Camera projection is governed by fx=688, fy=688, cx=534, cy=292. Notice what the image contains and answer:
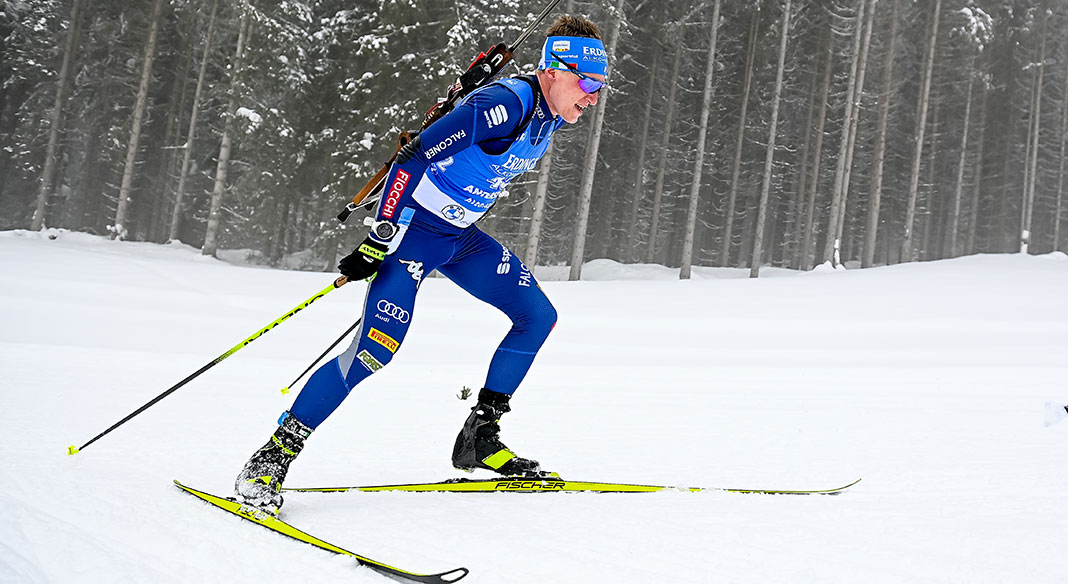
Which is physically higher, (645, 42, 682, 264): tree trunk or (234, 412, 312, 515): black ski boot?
(645, 42, 682, 264): tree trunk

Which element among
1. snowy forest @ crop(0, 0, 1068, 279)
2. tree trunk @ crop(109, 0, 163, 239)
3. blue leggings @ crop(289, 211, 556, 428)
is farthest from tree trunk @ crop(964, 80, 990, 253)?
blue leggings @ crop(289, 211, 556, 428)

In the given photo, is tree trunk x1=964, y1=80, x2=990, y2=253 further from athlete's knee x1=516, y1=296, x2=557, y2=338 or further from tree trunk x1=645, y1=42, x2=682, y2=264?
athlete's knee x1=516, y1=296, x2=557, y2=338

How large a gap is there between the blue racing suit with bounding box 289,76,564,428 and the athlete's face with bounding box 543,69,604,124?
0.05m

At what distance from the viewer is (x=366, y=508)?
9.62 ft

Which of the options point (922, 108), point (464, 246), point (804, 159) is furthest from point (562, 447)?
point (804, 159)

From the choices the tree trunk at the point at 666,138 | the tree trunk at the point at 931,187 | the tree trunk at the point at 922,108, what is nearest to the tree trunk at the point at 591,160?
the tree trunk at the point at 666,138

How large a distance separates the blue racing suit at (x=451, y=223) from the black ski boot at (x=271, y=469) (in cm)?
6

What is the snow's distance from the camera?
231 cm

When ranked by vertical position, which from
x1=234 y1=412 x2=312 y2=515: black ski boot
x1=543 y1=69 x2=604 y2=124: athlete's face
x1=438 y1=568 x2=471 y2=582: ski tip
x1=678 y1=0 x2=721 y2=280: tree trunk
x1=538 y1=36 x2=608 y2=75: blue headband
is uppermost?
x1=678 y1=0 x2=721 y2=280: tree trunk

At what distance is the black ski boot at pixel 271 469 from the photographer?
265 cm

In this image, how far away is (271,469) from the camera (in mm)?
2746

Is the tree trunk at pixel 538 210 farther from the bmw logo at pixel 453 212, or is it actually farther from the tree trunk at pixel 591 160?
the bmw logo at pixel 453 212

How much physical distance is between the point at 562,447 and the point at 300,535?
2207 mm

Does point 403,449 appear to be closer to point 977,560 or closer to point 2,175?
point 977,560
